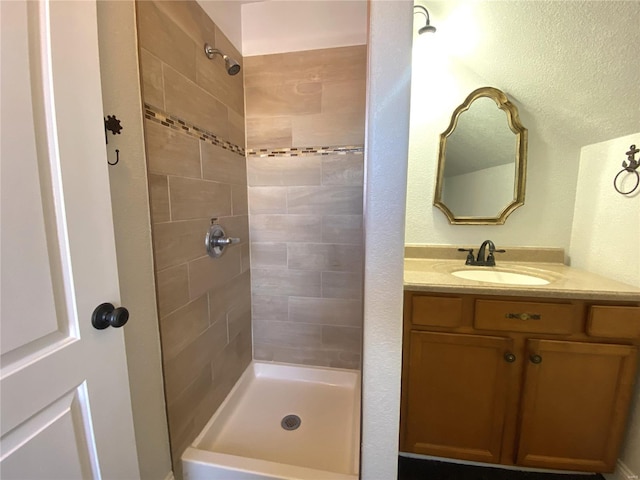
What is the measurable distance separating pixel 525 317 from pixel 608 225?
2.29 feet

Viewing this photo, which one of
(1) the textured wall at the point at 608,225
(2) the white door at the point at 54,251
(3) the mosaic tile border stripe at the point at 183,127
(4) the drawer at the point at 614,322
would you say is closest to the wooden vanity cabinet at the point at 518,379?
(4) the drawer at the point at 614,322

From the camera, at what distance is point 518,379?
122 centimetres

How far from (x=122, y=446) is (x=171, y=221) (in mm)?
771

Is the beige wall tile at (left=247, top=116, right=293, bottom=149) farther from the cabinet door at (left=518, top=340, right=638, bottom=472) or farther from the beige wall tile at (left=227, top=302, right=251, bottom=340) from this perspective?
the cabinet door at (left=518, top=340, right=638, bottom=472)

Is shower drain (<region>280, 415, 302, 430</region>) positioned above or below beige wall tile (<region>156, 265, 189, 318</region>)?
below

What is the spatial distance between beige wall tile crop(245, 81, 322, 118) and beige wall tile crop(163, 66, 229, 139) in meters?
0.27

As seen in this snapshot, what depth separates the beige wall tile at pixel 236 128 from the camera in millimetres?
1572

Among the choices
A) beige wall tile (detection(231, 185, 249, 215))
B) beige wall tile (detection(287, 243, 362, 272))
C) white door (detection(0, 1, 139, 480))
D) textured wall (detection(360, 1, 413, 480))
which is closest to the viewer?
white door (detection(0, 1, 139, 480))

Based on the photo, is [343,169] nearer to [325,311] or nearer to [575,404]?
[325,311]

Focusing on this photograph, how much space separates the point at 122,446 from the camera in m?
0.83

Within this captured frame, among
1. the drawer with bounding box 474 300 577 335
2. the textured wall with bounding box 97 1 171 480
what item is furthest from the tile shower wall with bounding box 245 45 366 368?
the textured wall with bounding box 97 1 171 480

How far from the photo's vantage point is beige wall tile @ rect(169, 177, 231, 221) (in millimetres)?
1158

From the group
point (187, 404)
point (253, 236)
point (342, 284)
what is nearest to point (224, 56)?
point (253, 236)

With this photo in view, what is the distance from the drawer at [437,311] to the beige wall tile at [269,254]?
93cm
